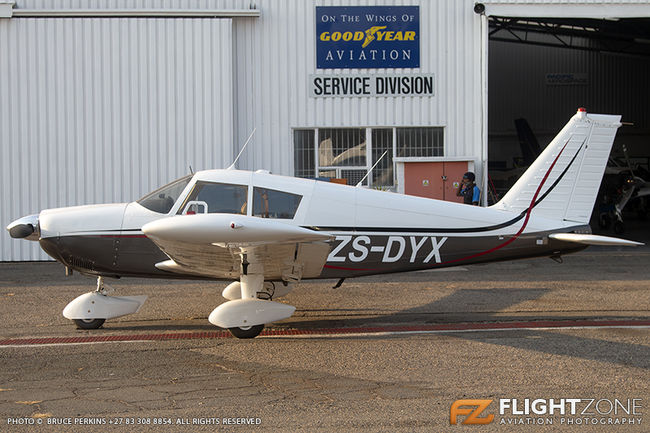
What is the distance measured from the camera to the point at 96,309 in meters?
7.88

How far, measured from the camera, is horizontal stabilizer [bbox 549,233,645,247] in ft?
24.8

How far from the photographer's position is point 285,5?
1605 cm

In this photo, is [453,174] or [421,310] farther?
[453,174]

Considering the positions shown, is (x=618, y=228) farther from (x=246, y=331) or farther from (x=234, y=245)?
(x=234, y=245)

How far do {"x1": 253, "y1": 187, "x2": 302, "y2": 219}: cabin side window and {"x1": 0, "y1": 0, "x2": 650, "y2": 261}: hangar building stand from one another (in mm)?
8334

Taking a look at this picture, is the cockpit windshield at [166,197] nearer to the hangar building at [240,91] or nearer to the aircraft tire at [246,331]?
the aircraft tire at [246,331]

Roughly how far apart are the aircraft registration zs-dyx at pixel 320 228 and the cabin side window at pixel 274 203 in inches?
0.4

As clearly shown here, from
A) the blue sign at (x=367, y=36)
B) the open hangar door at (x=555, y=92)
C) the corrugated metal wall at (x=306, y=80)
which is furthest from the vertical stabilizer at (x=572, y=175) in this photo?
the open hangar door at (x=555, y=92)

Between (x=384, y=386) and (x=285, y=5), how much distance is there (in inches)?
480

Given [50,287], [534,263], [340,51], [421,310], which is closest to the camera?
[421,310]

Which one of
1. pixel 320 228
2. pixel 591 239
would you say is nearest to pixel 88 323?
pixel 320 228

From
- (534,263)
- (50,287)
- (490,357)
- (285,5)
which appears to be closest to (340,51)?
(285,5)

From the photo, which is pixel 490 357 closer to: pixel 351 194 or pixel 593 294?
pixel 351 194

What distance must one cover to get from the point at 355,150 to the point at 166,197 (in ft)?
29.1
